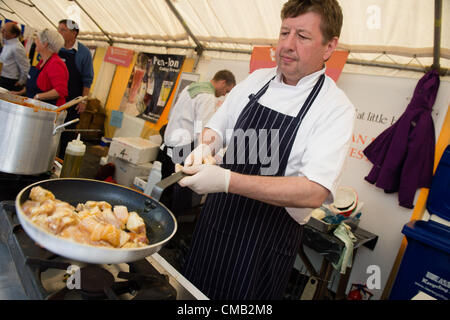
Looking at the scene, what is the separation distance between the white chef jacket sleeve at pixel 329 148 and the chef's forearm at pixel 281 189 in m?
0.04

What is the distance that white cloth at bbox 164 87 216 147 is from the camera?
3800mm

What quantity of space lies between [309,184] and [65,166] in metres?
1.14

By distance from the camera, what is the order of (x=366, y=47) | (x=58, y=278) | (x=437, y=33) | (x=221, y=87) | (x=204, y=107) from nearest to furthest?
(x=58, y=278), (x=437, y=33), (x=366, y=47), (x=204, y=107), (x=221, y=87)

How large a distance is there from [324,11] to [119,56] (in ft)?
23.8

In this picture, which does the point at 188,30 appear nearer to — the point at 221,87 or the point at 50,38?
the point at 221,87

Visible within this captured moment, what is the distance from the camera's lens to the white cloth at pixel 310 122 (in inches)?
44.9

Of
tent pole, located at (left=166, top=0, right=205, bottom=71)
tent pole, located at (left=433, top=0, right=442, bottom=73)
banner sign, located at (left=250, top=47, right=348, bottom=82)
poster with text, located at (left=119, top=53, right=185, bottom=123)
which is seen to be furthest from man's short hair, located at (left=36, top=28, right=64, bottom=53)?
tent pole, located at (left=433, top=0, right=442, bottom=73)

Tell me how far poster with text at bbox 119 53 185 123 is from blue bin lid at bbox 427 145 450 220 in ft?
15.2

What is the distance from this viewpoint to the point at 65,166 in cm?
138

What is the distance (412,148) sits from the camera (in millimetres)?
2850

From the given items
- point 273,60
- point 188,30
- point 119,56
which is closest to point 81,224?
point 273,60

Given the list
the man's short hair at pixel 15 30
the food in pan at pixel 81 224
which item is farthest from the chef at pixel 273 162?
the man's short hair at pixel 15 30

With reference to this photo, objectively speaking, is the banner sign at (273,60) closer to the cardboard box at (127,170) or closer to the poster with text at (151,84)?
the poster with text at (151,84)

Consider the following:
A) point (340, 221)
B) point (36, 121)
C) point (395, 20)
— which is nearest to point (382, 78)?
point (395, 20)
